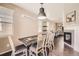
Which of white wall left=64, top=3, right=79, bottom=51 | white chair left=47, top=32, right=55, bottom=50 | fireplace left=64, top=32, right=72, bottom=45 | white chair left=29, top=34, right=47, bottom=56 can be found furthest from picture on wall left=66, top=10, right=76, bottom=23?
white chair left=29, top=34, right=47, bottom=56

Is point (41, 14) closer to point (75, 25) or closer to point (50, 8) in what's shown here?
point (50, 8)

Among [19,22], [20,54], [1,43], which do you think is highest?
[19,22]

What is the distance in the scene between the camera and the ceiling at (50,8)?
2.00 metres

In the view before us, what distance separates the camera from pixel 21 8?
1.98m

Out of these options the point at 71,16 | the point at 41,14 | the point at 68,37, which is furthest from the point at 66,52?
the point at 41,14

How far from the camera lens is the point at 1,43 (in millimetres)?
1938

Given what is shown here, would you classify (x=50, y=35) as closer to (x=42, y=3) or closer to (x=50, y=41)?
(x=50, y=41)

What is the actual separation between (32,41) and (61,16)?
2.04 feet

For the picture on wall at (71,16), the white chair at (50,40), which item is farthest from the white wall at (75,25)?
the white chair at (50,40)

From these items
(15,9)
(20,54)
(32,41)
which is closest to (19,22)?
(15,9)

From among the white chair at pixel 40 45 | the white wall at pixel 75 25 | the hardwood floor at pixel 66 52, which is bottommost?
the hardwood floor at pixel 66 52

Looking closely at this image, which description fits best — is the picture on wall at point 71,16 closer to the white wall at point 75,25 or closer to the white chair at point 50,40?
the white wall at point 75,25

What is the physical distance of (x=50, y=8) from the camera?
6.60ft

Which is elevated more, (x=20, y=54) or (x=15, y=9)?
(x=15, y=9)
